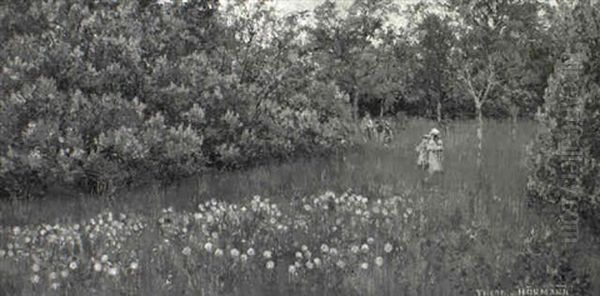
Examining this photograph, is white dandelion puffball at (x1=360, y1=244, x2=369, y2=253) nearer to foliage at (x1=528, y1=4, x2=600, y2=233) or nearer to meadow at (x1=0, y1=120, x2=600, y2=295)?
meadow at (x1=0, y1=120, x2=600, y2=295)

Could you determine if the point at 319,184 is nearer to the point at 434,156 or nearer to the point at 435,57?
the point at 434,156

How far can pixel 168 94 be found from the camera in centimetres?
1526

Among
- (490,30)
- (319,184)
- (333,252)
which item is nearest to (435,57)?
(490,30)

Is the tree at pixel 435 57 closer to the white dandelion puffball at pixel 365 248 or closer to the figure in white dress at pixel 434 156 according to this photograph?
the figure in white dress at pixel 434 156

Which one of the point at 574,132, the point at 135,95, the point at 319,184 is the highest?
the point at 135,95

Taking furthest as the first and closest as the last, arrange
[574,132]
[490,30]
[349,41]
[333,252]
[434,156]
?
[349,41]
[490,30]
[434,156]
[574,132]
[333,252]

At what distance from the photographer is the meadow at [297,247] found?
658 cm

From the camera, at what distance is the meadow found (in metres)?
6.58

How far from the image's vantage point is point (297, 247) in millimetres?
7934

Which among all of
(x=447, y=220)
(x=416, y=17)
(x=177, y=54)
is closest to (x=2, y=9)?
(x=177, y=54)

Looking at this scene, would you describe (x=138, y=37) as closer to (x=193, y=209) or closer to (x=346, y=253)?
(x=193, y=209)

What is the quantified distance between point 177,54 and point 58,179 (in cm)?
500

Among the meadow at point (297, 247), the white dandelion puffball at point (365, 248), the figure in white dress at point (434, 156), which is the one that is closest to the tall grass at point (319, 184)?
the meadow at point (297, 247)

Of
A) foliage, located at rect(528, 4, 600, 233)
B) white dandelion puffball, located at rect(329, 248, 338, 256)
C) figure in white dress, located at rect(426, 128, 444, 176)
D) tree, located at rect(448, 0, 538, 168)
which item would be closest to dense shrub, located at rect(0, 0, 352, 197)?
figure in white dress, located at rect(426, 128, 444, 176)
